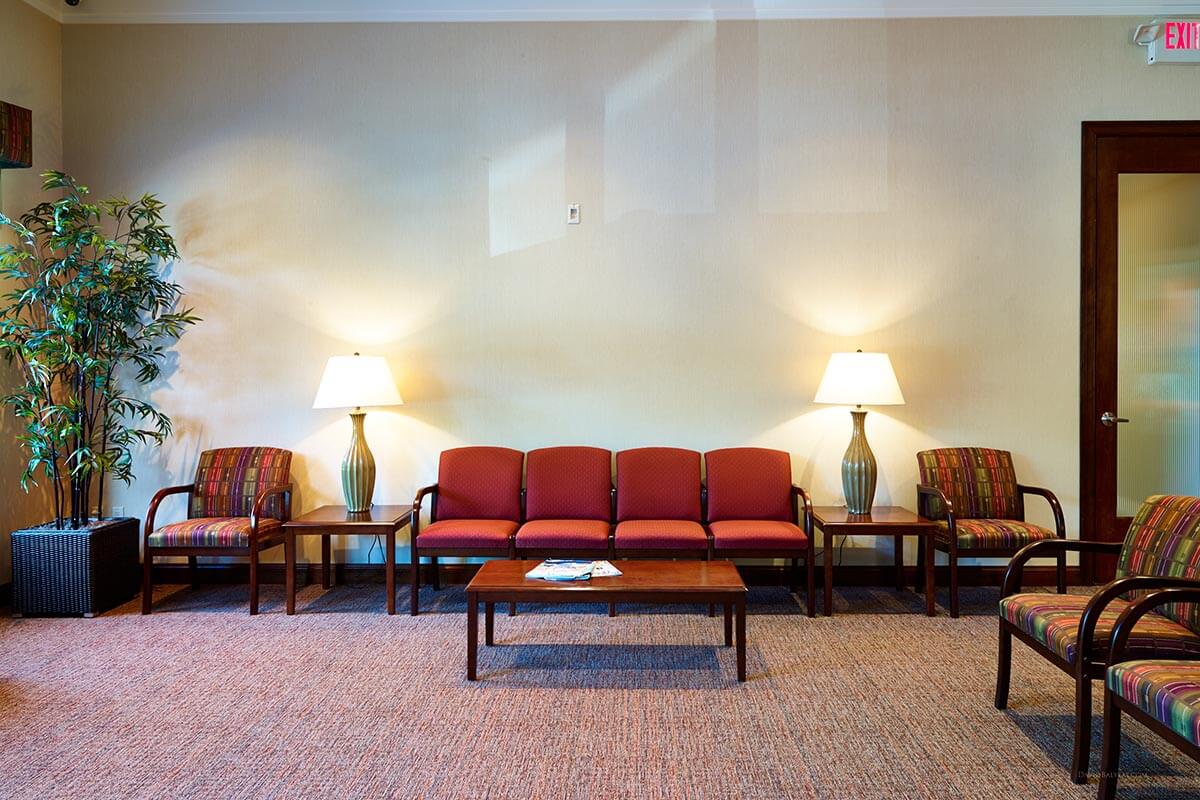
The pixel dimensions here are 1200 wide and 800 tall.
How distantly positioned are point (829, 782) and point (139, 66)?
5.64 meters

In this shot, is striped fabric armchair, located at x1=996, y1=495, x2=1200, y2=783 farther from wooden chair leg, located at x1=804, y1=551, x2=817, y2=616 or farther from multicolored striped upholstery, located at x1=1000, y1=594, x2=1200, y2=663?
wooden chair leg, located at x1=804, y1=551, x2=817, y2=616

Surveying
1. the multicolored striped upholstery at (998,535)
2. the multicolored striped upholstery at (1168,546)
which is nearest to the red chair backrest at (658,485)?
the multicolored striped upholstery at (998,535)

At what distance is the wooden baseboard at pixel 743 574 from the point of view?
5.01 m

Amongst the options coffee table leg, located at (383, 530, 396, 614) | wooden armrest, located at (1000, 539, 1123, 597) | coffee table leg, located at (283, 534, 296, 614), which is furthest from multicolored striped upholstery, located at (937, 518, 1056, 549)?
coffee table leg, located at (283, 534, 296, 614)

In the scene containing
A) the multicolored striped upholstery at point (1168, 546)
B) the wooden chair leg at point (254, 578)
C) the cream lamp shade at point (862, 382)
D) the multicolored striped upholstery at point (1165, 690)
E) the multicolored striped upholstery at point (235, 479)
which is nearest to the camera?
the multicolored striped upholstery at point (1165, 690)

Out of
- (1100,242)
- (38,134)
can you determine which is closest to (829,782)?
(1100,242)

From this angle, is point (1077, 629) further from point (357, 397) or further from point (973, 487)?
point (357, 397)

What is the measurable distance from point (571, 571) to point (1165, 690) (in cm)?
220

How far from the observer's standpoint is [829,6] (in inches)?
198

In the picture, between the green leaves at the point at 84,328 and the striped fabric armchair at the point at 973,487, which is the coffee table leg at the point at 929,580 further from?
the green leaves at the point at 84,328

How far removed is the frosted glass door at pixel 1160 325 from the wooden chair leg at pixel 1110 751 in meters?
3.30

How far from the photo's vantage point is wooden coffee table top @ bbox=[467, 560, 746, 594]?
3416 mm

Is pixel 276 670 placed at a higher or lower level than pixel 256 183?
lower

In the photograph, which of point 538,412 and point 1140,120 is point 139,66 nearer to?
point 538,412
